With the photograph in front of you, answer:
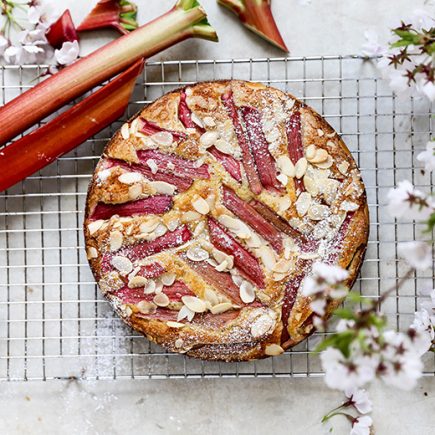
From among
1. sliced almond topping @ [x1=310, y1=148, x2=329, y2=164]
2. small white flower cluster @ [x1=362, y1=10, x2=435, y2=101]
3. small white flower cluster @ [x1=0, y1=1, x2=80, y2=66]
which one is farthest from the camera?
small white flower cluster @ [x1=0, y1=1, x2=80, y2=66]

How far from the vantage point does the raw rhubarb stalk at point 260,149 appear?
2.38m

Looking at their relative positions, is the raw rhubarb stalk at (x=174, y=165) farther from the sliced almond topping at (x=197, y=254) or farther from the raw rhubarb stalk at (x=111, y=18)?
the raw rhubarb stalk at (x=111, y=18)

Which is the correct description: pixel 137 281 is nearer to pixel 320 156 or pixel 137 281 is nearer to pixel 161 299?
pixel 161 299

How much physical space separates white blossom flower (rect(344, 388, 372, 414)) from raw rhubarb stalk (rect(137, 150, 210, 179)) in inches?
34.1

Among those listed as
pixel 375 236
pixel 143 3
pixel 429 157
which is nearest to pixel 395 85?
pixel 429 157

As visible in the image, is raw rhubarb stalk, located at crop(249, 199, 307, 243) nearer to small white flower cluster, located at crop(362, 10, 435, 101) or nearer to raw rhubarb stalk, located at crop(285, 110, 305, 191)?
raw rhubarb stalk, located at crop(285, 110, 305, 191)

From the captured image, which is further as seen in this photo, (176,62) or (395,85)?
(176,62)

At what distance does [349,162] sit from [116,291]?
2.63 feet

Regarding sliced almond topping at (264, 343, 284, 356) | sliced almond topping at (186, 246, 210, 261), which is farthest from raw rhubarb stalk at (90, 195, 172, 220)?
sliced almond topping at (264, 343, 284, 356)

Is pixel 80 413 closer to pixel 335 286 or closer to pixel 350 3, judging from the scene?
pixel 335 286

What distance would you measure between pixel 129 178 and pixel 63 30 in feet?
1.92

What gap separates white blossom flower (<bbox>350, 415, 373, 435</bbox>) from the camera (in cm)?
260

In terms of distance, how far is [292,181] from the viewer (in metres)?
2.37

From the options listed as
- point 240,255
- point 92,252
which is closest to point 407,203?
point 240,255
